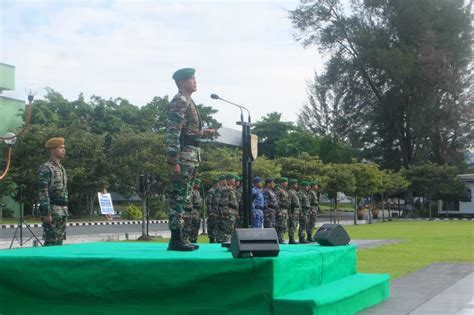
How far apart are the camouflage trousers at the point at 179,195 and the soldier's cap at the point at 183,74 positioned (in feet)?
2.74

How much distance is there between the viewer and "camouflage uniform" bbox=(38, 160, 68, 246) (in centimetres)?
805

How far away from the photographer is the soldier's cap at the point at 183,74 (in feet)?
22.2

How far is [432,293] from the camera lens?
8305mm

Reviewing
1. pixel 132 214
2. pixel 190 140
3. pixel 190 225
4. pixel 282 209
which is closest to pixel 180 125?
pixel 190 140

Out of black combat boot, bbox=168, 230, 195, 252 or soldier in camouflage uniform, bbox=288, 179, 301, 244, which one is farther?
soldier in camouflage uniform, bbox=288, 179, 301, 244

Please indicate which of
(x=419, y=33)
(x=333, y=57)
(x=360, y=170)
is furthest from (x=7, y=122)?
(x=419, y=33)

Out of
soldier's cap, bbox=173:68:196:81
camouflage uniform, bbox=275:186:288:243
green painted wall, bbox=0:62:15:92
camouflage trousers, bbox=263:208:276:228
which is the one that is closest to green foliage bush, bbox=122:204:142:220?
green painted wall, bbox=0:62:15:92

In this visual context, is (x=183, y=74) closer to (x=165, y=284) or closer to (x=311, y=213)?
(x=165, y=284)

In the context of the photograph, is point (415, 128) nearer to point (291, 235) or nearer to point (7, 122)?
point (7, 122)

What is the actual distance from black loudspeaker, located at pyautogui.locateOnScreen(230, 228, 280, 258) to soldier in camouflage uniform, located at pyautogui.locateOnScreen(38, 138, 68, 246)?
3305 millimetres

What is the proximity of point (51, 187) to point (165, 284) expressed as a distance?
10.1 ft

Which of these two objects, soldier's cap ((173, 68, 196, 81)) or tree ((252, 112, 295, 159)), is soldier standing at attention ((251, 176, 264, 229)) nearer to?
soldier's cap ((173, 68, 196, 81))

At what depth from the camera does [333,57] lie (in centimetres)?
4559

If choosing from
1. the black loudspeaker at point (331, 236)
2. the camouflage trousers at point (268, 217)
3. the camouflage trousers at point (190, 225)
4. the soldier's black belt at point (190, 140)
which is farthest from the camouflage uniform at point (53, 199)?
the camouflage trousers at point (268, 217)
